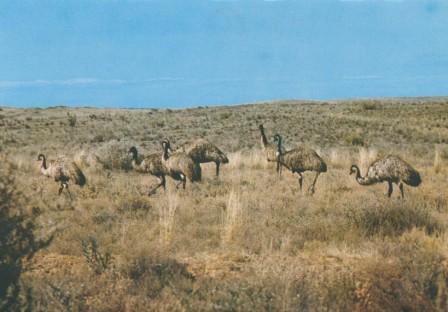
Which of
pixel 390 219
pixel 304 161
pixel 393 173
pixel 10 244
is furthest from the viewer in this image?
pixel 304 161

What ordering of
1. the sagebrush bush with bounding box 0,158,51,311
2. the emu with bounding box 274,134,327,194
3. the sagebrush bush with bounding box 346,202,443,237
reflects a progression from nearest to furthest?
the sagebrush bush with bounding box 0,158,51,311, the sagebrush bush with bounding box 346,202,443,237, the emu with bounding box 274,134,327,194

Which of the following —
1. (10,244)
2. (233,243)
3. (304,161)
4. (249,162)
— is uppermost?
(304,161)

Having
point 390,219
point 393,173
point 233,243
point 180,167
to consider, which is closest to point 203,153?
point 180,167

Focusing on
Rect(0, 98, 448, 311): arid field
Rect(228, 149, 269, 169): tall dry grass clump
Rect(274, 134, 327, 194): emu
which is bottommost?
Rect(0, 98, 448, 311): arid field

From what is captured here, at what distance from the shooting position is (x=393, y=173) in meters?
12.4

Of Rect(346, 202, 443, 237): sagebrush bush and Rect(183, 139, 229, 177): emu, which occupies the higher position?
Rect(183, 139, 229, 177): emu

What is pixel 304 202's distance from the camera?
12594mm

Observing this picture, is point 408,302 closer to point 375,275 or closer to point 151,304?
point 375,275

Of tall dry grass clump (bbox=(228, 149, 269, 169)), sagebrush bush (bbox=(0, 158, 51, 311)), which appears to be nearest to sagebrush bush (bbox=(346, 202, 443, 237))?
sagebrush bush (bbox=(0, 158, 51, 311))

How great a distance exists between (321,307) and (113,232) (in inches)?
186

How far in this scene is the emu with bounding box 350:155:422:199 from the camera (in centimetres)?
1230

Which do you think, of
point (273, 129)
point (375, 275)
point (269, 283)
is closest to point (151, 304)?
point (269, 283)

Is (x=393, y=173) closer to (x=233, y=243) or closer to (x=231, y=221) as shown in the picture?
(x=231, y=221)

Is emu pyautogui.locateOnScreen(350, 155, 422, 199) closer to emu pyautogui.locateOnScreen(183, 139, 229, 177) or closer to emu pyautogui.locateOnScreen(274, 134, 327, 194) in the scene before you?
emu pyautogui.locateOnScreen(274, 134, 327, 194)
